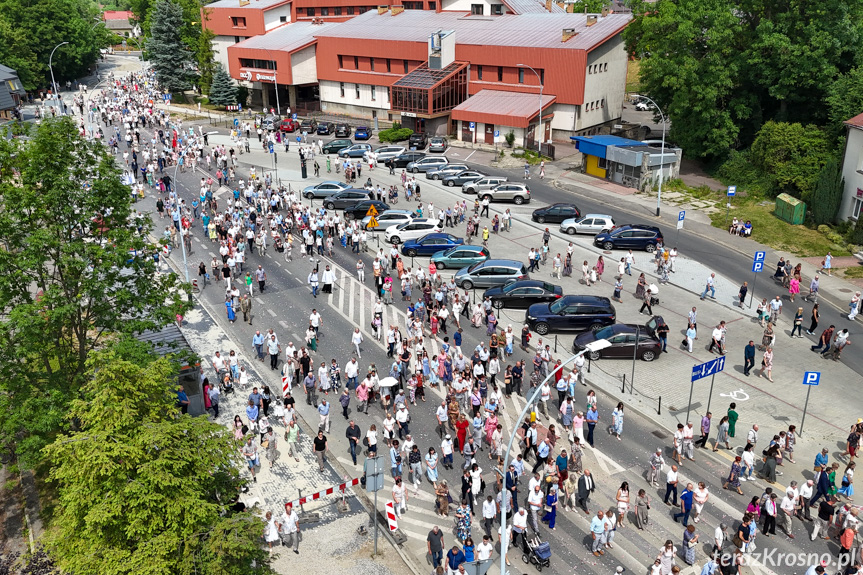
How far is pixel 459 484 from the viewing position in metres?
20.3

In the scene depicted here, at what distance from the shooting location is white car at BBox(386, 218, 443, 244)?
126 ft

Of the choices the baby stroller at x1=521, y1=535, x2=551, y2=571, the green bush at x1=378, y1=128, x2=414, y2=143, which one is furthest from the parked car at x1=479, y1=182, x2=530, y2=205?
the baby stroller at x1=521, y1=535, x2=551, y2=571

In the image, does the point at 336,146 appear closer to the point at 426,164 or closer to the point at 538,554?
the point at 426,164

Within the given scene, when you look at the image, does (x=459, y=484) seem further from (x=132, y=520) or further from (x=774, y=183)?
(x=774, y=183)

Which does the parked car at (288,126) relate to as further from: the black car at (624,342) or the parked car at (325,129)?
the black car at (624,342)

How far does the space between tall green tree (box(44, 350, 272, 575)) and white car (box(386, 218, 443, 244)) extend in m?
25.4

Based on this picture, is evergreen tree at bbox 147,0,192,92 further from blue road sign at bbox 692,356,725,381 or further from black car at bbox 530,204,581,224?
blue road sign at bbox 692,356,725,381

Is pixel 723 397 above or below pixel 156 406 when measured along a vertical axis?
below

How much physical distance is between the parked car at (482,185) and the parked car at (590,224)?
7.74 metres

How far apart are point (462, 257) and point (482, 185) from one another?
1368cm

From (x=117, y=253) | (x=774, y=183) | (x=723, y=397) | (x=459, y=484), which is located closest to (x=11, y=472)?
(x=117, y=253)

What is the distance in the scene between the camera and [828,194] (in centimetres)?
4225

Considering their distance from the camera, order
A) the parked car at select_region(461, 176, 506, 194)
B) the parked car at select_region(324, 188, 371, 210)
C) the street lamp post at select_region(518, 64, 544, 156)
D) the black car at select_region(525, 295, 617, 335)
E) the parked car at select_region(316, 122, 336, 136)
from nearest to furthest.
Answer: the black car at select_region(525, 295, 617, 335), the parked car at select_region(324, 188, 371, 210), the parked car at select_region(461, 176, 506, 194), the street lamp post at select_region(518, 64, 544, 156), the parked car at select_region(316, 122, 336, 136)

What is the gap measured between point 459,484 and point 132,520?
9798 millimetres
